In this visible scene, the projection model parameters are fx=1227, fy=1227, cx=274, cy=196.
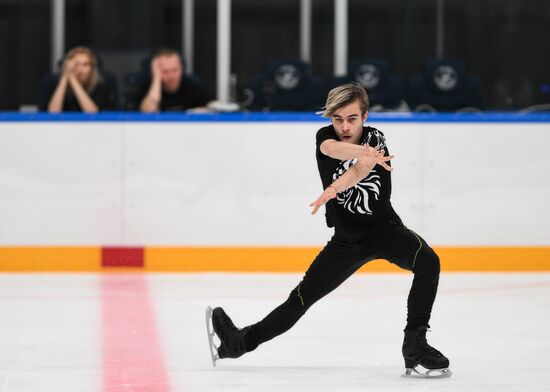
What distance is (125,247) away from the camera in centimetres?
779

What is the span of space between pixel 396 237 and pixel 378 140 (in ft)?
1.13

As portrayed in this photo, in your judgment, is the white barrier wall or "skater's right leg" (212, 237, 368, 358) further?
the white barrier wall

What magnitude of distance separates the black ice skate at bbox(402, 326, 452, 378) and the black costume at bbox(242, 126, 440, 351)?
3 centimetres

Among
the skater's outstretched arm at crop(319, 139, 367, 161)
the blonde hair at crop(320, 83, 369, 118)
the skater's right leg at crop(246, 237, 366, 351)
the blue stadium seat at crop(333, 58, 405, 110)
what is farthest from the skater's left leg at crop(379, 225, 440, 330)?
the blue stadium seat at crop(333, 58, 405, 110)

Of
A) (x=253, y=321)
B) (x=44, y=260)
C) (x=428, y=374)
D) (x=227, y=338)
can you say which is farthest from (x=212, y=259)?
(x=428, y=374)

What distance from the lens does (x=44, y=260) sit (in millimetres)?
7750

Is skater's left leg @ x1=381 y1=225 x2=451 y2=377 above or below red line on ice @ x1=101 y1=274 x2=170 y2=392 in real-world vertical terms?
above

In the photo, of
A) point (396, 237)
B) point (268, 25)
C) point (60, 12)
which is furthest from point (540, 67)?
point (396, 237)

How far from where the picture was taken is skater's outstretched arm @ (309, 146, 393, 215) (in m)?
3.97

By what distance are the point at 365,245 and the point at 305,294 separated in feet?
0.90

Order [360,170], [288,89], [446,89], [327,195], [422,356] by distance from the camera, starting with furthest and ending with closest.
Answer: [446,89] < [288,89] < [422,356] < [360,170] < [327,195]

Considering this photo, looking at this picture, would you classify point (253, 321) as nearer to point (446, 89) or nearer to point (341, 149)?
point (341, 149)

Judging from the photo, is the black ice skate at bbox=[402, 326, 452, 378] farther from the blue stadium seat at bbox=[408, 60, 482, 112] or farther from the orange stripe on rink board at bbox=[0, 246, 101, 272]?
the blue stadium seat at bbox=[408, 60, 482, 112]

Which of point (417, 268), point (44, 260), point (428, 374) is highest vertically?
point (417, 268)
